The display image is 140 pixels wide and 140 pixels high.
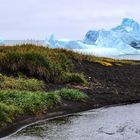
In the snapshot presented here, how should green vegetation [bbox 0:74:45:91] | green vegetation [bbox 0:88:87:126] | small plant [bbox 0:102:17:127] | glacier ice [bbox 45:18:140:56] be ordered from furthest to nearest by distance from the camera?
glacier ice [bbox 45:18:140:56]
green vegetation [bbox 0:74:45:91]
green vegetation [bbox 0:88:87:126]
small plant [bbox 0:102:17:127]

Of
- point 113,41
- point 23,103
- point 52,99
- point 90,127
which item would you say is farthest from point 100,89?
point 113,41

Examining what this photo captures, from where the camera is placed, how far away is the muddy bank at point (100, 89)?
1399cm

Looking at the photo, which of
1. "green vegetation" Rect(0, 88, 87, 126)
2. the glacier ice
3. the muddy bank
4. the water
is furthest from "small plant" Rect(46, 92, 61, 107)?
the glacier ice

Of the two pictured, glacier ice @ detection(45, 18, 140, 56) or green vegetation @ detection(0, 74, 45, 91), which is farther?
glacier ice @ detection(45, 18, 140, 56)

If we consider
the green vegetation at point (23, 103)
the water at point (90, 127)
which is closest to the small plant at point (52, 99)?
the green vegetation at point (23, 103)

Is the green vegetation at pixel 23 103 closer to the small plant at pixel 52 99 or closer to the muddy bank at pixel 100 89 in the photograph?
the small plant at pixel 52 99

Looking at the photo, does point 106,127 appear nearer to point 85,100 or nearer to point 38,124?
point 38,124

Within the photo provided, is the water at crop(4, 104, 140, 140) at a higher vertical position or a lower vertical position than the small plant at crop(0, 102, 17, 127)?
lower

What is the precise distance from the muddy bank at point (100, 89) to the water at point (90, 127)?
0.39 metres

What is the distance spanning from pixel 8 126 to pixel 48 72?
24.2ft

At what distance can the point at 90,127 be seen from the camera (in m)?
12.7

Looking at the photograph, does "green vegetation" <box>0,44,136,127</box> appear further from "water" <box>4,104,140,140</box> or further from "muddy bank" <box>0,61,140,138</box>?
"water" <box>4,104,140,140</box>

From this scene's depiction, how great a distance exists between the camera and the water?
37.7 ft

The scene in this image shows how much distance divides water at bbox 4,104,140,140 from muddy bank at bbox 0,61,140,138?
0.39 m
